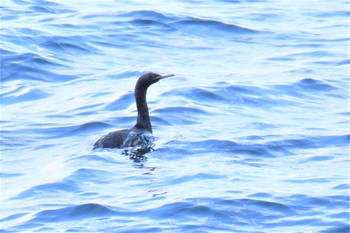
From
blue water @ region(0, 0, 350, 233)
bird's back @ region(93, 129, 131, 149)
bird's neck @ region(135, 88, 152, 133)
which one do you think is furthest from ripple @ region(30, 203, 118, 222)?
bird's neck @ region(135, 88, 152, 133)

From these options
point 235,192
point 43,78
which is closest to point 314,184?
point 235,192

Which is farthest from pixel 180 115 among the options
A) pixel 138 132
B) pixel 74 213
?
pixel 74 213

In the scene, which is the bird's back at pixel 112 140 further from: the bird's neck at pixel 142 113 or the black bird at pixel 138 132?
the bird's neck at pixel 142 113

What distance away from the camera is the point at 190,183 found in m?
12.5

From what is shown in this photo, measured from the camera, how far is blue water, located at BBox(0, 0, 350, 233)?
11.6 metres

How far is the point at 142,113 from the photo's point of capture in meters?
15.1

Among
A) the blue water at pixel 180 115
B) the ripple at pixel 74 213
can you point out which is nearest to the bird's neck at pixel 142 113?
the blue water at pixel 180 115

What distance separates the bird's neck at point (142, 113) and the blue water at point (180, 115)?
0.82 ft

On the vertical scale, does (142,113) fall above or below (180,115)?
below

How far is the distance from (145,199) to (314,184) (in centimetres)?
182

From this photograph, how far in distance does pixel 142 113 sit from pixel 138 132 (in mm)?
537

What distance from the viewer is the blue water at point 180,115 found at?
11.6 m

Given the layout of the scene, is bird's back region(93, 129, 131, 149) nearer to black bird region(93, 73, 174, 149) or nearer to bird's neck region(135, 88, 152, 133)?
black bird region(93, 73, 174, 149)

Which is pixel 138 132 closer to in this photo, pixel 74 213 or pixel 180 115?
pixel 180 115
